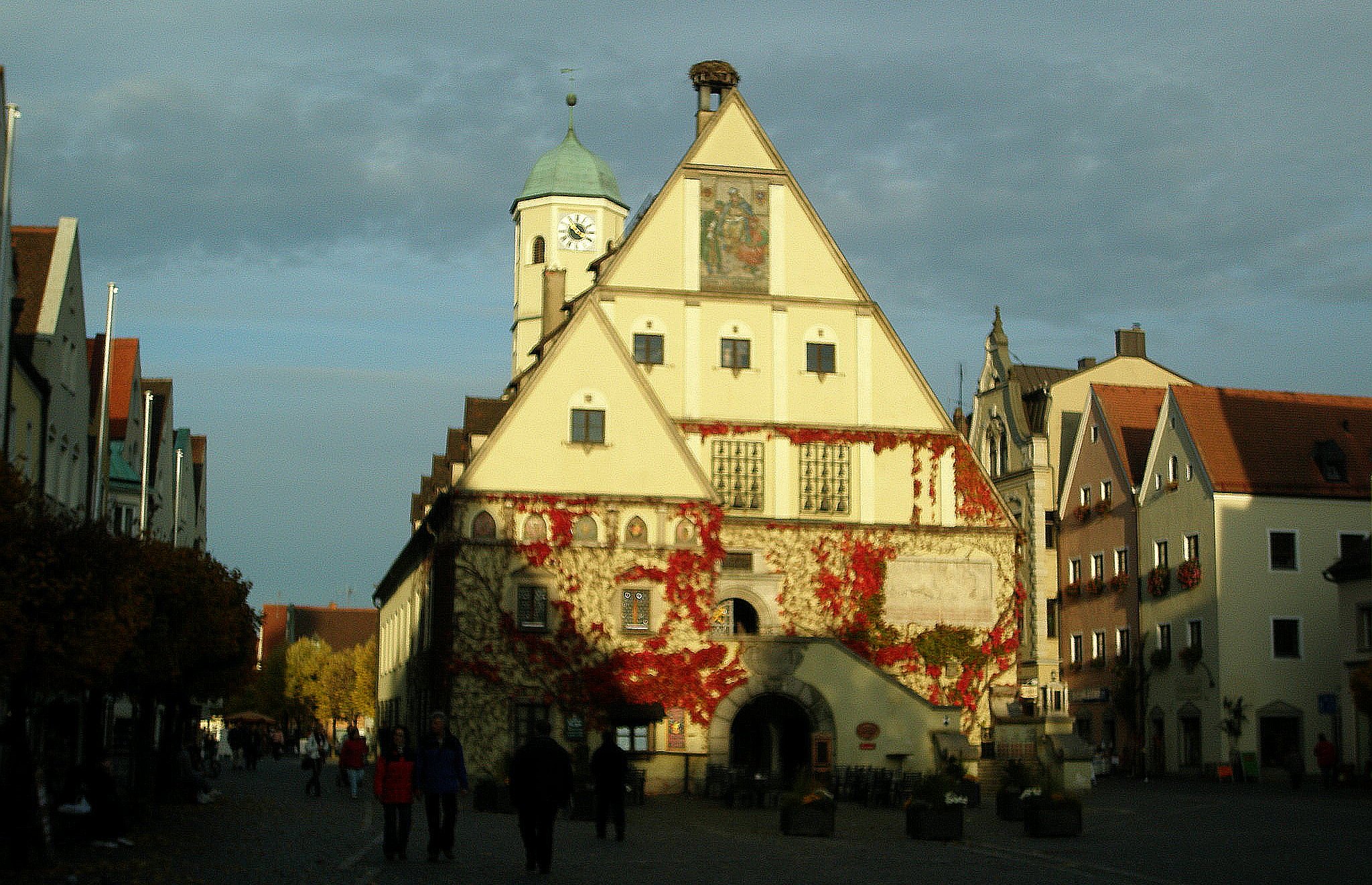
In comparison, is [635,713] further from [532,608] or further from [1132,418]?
[1132,418]

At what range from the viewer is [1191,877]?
20.1 meters

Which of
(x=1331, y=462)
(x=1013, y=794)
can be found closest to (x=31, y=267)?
(x=1013, y=794)

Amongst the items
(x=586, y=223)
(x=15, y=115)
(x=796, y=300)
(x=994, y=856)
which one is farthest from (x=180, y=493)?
(x=994, y=856)

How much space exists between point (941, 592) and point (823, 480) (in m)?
4.40

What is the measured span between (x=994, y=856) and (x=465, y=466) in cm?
2327

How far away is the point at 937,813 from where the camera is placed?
2614 centimetres

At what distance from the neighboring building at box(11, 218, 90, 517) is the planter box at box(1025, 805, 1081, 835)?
2151 cm

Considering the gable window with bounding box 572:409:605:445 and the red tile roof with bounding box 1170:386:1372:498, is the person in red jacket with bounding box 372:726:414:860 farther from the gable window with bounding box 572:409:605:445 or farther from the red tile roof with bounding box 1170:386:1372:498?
the red tile roof with bounding box 1170:386:1372:498

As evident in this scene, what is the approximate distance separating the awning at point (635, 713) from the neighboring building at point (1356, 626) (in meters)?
20.0

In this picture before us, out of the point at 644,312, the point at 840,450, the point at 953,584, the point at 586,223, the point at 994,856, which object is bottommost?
the point at 994,856

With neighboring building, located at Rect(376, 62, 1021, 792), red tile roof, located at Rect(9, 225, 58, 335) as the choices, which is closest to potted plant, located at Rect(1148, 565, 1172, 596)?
neighboring building, located at Rect(376, 62, 1021, 792)

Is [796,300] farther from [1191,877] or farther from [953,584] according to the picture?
[1191,877]

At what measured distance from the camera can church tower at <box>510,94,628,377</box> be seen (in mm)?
92062

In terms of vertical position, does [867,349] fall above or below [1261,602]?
above
